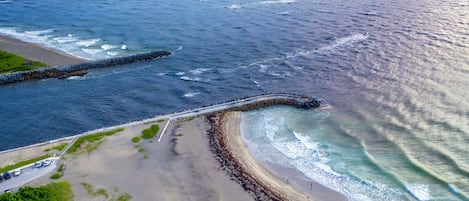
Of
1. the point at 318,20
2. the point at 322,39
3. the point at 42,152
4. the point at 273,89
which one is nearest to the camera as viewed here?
the point at 42,152

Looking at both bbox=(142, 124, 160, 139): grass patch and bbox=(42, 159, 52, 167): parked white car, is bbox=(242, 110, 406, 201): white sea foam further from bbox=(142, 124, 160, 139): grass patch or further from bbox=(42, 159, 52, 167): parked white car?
bbox=(42, 159, 52, 167): parked white car

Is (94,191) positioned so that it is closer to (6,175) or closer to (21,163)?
(6,175)

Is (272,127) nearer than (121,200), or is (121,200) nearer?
(121,200)

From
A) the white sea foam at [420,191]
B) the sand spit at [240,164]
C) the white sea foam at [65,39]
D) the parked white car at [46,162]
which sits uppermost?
the white sea foam at [65,39]

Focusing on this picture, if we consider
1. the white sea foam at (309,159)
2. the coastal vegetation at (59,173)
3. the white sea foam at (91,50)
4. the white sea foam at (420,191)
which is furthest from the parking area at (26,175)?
the white sea foam at (91,50)

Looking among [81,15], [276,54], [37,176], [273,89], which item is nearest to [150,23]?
[81,15]

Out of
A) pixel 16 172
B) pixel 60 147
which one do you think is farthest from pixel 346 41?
pixel 16 172

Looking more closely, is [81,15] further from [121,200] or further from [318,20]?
[121,200]

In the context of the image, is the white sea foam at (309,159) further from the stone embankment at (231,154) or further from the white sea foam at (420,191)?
the stone embankment at (231,154)
